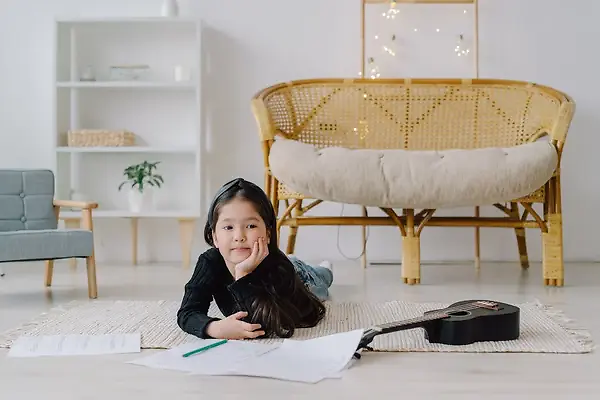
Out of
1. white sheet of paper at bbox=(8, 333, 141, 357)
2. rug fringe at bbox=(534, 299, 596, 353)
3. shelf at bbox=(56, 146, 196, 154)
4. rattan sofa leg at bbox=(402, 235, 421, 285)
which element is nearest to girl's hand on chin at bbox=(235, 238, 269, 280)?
white sheet of paper at bbox=(8, 333, 141, 357)

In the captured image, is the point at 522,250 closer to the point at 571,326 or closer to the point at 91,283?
the point at 571,326

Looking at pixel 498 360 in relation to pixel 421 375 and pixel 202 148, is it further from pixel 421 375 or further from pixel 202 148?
pixel 202 148

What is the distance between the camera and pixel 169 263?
4.02 m

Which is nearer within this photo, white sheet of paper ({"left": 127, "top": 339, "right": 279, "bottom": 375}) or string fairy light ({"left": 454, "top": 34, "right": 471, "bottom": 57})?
white sheet of paper ({"left": 127, "top": 339, "right": 279, "bottom": 375})

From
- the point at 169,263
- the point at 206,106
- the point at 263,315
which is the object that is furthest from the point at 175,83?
the point at 263,315

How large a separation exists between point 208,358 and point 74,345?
0.39m

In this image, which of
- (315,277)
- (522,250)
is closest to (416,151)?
(315,277)

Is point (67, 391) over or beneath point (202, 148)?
beneath

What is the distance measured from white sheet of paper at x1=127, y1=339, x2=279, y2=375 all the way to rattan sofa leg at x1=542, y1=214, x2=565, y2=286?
1714mm

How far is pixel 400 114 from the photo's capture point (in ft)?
12.2

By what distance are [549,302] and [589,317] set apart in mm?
311

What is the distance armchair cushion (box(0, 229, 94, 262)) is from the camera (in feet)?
8.38

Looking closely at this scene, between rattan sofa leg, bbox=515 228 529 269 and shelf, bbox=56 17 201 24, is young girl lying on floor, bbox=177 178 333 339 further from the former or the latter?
shelf, bbox=56 17 201 24

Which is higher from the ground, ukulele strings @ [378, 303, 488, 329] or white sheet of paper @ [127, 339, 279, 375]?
ukulele strings @ [378, 303, 488, 329]
